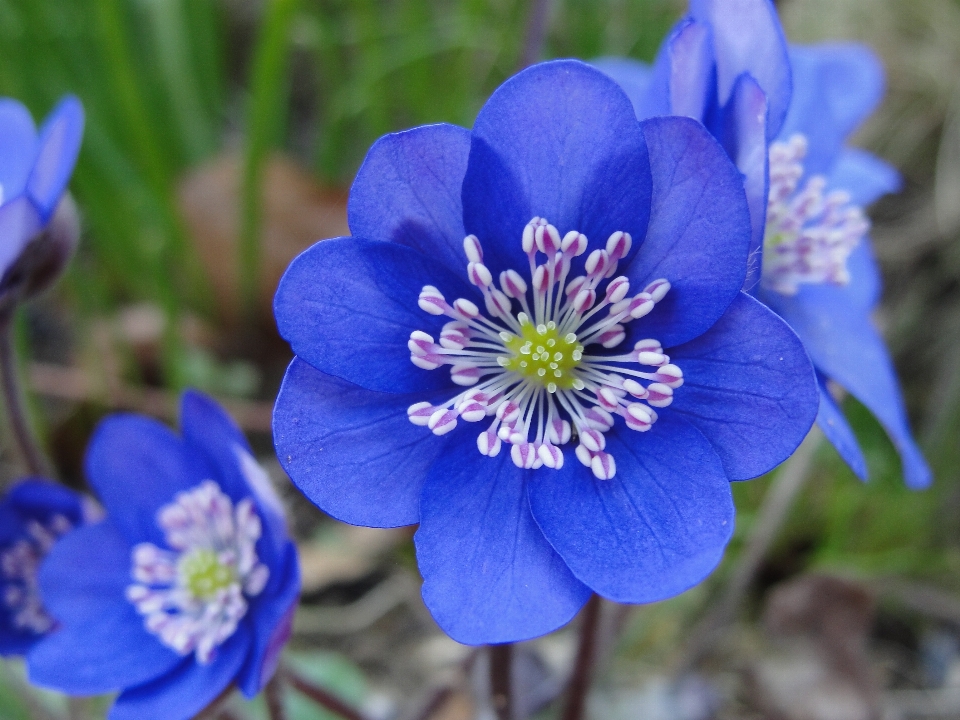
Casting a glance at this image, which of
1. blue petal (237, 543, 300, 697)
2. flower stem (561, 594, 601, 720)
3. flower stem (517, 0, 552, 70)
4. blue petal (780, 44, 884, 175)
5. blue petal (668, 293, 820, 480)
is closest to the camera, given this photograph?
blue petal (668, 293, 820, 480)

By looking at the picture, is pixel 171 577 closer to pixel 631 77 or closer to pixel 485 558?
pixel 485 558

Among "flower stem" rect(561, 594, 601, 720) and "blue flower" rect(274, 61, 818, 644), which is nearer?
Result: "blue flower" rect(274, 61, 818, 644)

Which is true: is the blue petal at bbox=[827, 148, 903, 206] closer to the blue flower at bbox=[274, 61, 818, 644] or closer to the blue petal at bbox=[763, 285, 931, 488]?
the blue petal at bbox=[763, 285, 931, 488]

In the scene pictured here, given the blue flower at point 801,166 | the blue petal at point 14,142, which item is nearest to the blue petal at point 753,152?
the blue flower at point 801,166

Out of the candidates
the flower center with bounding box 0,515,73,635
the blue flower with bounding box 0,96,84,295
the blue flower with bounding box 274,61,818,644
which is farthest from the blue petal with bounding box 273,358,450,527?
the flower center with bounding box 0,515,73,635

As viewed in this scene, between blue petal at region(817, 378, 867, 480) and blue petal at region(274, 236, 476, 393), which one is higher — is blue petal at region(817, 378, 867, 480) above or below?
below

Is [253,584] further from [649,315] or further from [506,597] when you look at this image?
[649,315]

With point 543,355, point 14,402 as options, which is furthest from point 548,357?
point 14,402
